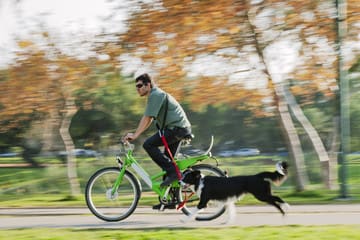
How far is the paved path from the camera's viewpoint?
782cm

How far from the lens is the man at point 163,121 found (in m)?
7.84

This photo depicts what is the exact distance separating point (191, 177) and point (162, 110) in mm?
944

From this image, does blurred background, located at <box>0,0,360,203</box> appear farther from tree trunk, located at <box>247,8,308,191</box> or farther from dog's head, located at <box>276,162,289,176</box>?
dog's head, located at <box>276,162,289,176</box>

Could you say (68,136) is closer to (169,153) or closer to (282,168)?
(169,153)

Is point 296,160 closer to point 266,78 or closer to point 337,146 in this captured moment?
point 266,78

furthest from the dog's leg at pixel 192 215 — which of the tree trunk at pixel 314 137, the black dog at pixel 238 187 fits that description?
the tree trunk at pixel 314 137

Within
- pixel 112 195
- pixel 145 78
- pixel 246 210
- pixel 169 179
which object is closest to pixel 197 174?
pixel 169 179

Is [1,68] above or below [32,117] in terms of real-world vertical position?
above

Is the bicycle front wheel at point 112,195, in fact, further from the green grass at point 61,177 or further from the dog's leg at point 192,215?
the green grass at point 61,177

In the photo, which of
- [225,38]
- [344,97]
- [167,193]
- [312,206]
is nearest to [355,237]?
[167,193]

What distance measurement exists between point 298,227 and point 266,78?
22.4ft

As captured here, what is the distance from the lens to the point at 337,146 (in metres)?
17.3

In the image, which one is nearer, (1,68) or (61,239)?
(61,239)

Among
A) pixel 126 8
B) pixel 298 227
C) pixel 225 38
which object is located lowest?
pixel 298 227
